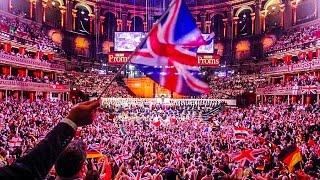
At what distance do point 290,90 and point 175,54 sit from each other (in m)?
36.1

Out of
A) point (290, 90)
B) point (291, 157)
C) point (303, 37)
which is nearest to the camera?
point (291, 157)

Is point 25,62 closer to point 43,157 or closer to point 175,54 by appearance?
point 175,54

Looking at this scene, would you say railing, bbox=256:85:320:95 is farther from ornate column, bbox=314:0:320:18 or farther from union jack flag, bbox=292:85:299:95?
ornate column, bbox=314:0:320:18

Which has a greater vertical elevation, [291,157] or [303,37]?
[303,37]

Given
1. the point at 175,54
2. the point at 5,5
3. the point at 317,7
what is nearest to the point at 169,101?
the point at 317,7

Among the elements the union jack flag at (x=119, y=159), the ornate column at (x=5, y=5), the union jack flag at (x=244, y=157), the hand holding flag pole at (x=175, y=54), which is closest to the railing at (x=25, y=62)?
the ornate column at (x=5, y=5)

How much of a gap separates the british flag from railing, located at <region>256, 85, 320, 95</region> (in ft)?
97.6

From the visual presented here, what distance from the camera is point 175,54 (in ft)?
24.8

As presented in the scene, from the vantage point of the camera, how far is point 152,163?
11711 mm

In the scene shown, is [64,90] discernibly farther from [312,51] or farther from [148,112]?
[312,51]

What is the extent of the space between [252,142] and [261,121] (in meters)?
10.7

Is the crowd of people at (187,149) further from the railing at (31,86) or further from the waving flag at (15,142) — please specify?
the railing at (31,86)

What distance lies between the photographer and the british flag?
23.6 feet

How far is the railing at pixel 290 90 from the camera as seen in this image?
34.5 metres
